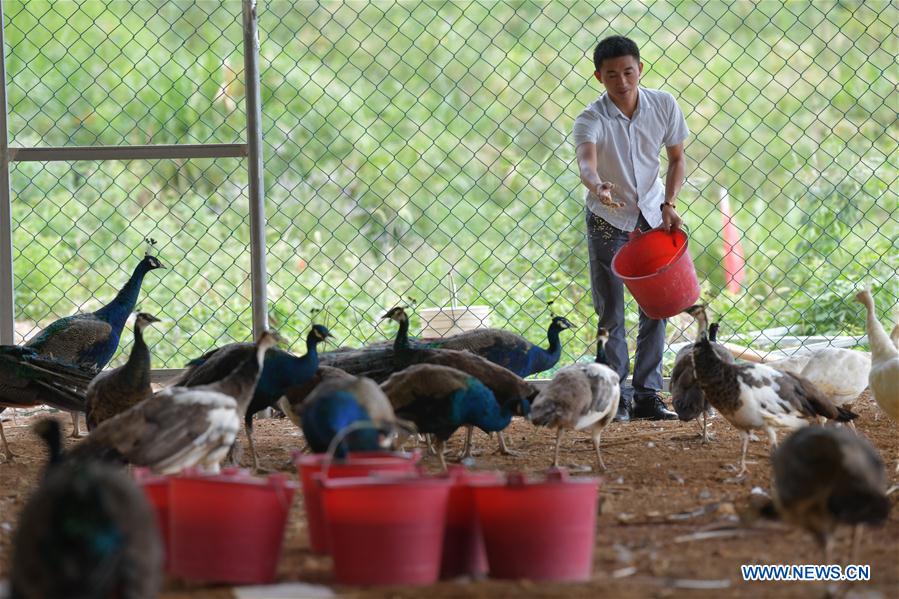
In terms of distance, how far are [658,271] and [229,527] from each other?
3527mm

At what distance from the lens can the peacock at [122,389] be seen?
239 inches

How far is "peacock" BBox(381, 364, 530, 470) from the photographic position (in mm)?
5805

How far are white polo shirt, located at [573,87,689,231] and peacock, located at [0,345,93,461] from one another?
3237 millimetres

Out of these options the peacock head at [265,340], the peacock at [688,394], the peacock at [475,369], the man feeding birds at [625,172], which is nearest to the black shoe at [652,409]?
the man feeding birds at [625,172]

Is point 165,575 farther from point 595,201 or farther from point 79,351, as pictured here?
point 595,201

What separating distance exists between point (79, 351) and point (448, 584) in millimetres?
4305

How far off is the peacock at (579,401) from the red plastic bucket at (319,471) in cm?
180

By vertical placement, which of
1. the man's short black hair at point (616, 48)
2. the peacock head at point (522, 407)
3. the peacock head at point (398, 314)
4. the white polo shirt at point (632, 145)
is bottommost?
the peacock head at point (522, 407)

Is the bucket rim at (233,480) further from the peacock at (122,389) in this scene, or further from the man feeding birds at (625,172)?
the man feeding birds at (625,172)

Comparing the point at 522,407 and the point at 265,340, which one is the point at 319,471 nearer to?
the point at 265,340

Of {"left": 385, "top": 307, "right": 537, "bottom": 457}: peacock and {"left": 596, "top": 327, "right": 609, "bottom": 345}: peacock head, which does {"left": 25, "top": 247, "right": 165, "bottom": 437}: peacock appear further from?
{"left": 596, "top": 327, "right": 609, "bottom": 345}: peacock head

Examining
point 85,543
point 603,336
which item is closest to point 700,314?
point 603,336

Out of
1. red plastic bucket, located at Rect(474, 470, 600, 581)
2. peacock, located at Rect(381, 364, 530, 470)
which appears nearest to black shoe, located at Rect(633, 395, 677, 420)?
peacock, located at Rect(381, 364, 530, 470)

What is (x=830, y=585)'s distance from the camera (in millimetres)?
3539
